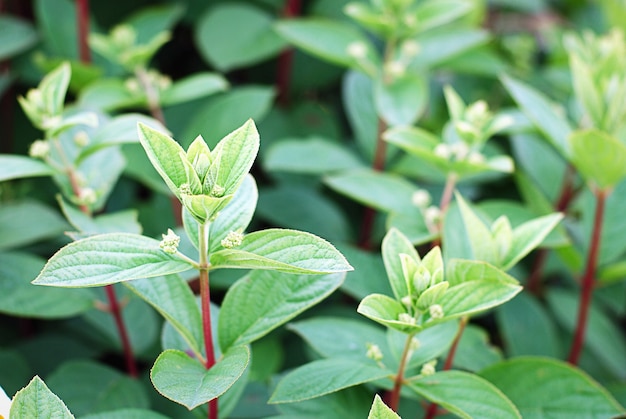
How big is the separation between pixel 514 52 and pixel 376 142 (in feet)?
1.70

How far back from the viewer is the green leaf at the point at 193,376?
60 centimetres

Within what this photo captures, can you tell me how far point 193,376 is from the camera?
647 millimetres

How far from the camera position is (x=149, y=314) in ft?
3.34

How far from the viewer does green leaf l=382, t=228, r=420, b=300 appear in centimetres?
69

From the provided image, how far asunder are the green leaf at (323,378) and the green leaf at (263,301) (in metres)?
0.06

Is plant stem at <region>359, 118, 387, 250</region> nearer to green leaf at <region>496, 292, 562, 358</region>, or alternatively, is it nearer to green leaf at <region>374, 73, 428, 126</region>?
green leaf at <region>374, 73, 428, 126</region>

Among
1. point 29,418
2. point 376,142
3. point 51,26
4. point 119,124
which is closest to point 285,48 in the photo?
point 376,142

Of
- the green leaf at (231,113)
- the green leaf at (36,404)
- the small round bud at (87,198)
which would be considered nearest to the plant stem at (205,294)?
the green leaf at (36,404)

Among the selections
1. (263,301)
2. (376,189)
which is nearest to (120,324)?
(263,301)

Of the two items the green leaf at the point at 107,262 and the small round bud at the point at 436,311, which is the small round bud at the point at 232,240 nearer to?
the green leaf at the point at 107,262

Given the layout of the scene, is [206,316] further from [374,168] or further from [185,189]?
[374,168]

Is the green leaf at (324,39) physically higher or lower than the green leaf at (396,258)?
higher

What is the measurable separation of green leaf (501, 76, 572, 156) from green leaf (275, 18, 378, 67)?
272mm

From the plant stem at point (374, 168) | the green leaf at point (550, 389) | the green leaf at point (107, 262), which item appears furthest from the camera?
the plant stem at point (374, 168)
